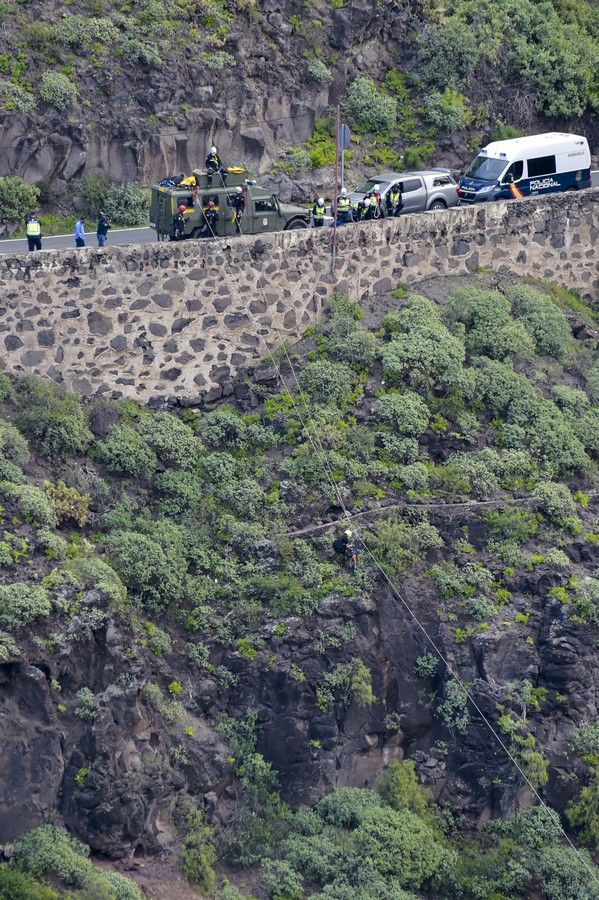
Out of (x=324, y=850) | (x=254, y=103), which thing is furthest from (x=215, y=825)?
(x=254, y=103)

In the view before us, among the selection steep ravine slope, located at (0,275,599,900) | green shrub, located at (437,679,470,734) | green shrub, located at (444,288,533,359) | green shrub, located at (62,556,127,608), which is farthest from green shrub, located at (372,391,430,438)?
green shrub, located at (62,556,127,608)

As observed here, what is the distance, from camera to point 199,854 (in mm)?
34719

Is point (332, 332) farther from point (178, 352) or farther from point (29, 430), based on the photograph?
point (29, 430)

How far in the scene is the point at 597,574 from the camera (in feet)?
129

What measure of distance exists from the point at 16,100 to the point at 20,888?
68.9 ft

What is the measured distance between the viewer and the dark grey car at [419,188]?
151 ft

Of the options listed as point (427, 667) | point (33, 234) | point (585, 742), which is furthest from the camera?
point (33, 234)

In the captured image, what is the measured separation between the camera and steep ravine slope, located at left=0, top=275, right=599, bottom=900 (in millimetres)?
34688

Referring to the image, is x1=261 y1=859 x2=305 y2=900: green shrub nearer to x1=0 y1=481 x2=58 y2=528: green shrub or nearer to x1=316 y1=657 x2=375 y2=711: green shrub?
x1=316 y1=657 x2=375 y2=711: green shrub

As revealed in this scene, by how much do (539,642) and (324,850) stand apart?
248 inches

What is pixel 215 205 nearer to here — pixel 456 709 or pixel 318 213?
pixel 318 213

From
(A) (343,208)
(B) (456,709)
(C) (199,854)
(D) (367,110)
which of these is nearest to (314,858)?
(C) (199,854)

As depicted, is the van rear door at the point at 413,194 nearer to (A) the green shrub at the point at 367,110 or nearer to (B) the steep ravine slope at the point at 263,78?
(B) the steep ravine slope at the point at 263,78

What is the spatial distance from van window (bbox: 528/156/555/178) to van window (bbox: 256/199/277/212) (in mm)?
7803
